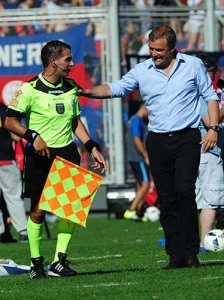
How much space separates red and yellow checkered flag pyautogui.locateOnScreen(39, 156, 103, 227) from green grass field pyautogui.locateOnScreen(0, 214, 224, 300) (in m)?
0.61

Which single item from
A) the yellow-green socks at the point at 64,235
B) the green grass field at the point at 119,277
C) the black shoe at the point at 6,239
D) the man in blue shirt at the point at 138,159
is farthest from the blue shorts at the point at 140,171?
the yellow-green socks at the point at 64,235

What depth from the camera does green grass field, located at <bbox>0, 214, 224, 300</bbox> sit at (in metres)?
8.69

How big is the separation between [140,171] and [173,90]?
10.1 metres

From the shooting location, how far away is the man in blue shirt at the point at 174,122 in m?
10.3

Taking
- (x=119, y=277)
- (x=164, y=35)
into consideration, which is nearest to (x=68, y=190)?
(x=119, y=277)

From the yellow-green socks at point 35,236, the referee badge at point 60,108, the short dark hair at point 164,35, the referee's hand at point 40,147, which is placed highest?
the short dark hair at point 164,35

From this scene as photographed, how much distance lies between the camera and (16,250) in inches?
566

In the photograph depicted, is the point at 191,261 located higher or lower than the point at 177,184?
lower

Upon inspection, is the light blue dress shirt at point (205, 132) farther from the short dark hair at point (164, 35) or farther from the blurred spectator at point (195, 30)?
the blurred spectator at point (195, 30)

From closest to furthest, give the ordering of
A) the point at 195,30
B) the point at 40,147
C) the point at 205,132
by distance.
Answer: the point at 40,147
the point at 205,132
the point at 195,30

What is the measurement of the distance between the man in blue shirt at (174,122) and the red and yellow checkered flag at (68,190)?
27.5 inches

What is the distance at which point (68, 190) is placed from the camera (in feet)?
33.7

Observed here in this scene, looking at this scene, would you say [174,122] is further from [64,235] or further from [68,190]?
[64,235]

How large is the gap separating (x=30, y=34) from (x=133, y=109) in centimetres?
251
